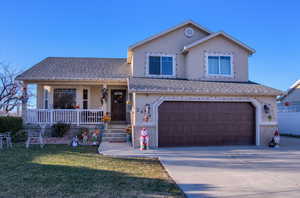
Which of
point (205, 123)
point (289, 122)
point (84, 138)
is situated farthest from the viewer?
point (289, 122)

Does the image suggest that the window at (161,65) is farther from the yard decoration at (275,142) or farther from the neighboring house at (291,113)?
the neighboring house at (291,113)

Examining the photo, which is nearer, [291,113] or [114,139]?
[114,139]

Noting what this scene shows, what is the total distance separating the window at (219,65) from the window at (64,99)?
892cm

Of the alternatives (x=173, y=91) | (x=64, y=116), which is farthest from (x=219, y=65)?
(x=64, y=116)

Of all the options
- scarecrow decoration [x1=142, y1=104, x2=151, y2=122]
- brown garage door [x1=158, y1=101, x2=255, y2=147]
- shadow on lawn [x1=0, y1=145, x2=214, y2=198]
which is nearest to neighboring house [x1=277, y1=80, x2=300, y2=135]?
brown garage door [x1=158, y1=101, x2=255, y2=147]

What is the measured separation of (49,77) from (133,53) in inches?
204

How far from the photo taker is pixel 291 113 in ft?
60.5

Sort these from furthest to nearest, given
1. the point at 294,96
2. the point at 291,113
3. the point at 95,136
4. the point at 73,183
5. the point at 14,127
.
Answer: the point at 294,96 → the point at 291,113 → the point at 14,127 → the point at 95,136 → the point at 73,183

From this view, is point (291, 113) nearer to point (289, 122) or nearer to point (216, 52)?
point (289, 122)

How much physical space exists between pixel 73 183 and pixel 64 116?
888 centimetres

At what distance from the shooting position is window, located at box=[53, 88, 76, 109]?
48.8 ft

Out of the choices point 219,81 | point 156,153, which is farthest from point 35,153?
point 219,81

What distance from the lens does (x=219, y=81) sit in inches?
512

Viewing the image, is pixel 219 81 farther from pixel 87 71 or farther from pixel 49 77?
pixel 49 77
